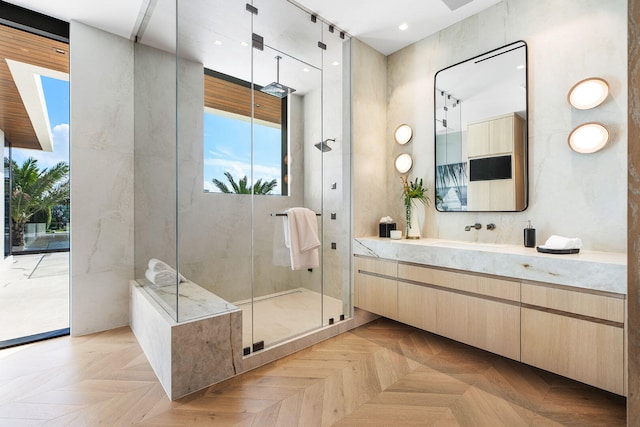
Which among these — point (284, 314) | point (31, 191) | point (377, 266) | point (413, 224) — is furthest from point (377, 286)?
point (31, 191)

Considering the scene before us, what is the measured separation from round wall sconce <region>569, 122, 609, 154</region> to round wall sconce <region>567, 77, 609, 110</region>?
5.6 inches

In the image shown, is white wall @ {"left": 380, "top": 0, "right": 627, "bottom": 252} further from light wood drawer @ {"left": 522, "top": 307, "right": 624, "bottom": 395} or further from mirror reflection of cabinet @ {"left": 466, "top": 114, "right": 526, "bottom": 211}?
light wood drawer @ {"left": 522, "top": 307, "right": 624, "bottom": 395}

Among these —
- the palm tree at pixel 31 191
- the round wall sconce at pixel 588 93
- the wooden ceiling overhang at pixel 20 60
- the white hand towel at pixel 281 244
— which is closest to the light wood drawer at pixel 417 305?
the white hand towel at pixel 281 244

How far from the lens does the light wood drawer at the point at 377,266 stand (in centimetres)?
276

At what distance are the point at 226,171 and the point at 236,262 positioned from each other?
68 cm

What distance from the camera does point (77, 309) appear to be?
273 cm

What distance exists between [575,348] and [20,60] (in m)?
4.94

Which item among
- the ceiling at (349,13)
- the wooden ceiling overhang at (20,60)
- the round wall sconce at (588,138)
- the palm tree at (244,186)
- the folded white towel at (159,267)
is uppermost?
the ceiling at (349,13)

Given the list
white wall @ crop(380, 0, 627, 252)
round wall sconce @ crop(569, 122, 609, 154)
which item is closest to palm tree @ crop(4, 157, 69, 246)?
white wall @ crop(380, 0, 627, 252)

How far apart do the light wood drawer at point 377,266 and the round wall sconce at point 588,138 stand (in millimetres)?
1600

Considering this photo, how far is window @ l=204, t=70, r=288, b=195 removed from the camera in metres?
2.10

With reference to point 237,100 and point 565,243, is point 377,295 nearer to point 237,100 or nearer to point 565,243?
point 565,243

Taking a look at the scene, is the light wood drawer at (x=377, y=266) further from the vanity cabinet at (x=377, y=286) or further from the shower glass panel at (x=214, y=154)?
the shower glass panel at (x=214, y=154)

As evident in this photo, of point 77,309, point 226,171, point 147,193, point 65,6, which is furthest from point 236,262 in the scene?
point 65,6
